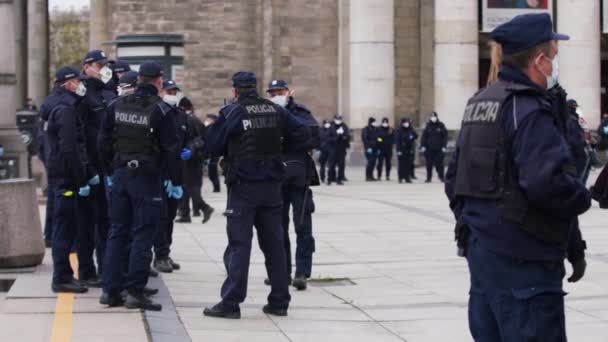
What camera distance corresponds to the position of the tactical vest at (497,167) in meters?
5.58

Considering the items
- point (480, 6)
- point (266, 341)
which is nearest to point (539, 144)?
point (266, 341)

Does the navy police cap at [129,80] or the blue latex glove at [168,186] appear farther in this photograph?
the blue latex glove at [168,186]

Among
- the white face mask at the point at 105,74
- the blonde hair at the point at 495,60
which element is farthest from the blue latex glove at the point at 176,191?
the blonde hair at the point at 495,60

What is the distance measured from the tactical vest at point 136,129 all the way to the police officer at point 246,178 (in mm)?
466

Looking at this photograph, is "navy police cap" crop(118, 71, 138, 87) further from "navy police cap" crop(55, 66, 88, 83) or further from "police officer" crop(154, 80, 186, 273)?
"police officer" crop(154, 80, 186, 273)

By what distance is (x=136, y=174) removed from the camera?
10289mm

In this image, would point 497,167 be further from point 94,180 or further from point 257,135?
point 94,180

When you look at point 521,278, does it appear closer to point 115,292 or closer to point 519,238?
point 519,238

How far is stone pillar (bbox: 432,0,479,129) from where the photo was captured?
38750mm

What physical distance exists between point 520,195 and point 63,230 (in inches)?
252

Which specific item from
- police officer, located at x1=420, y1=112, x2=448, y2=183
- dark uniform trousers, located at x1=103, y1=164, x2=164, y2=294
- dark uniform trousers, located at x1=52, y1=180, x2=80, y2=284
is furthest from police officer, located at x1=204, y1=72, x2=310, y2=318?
police officer, located at x1=420, y1=112, x2=448, y2=183

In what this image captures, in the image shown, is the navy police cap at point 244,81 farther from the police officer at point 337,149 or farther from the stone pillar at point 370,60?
the stone pillar at point 370,60

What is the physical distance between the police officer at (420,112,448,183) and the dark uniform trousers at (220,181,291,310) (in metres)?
22.8

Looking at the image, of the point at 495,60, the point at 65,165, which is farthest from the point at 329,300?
the point at 495,60
